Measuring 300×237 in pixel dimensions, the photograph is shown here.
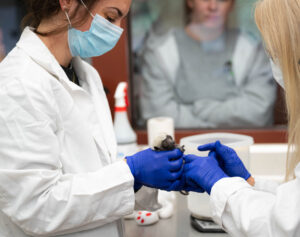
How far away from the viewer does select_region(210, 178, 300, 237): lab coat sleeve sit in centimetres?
87

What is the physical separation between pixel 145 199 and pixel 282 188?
0.64 m

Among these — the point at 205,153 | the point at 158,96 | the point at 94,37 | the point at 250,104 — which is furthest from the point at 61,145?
the point at 250,104

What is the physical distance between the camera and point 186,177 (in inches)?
48.7

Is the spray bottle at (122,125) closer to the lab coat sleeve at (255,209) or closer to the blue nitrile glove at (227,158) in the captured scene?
the blue nitrile glove at (227,158)

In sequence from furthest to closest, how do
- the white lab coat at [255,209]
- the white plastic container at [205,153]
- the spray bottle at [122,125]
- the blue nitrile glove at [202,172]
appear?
the spray bottle at [122,125]
the white plastic container at [205,153]
the blue nitrile glove at [202,172]
the white lab coat at [255,209]

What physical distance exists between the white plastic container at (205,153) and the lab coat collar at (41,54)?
53 centimetres

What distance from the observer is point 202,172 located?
1.16m

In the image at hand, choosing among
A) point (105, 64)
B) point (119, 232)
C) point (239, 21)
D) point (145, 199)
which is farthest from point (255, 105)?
point (119, 232)

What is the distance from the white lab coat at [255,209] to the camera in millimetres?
866

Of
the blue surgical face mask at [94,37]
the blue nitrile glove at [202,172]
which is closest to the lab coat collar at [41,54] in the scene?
the blue surgical face mask at [94,37]

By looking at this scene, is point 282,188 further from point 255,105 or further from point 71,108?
point 255,105

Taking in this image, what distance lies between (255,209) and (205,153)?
476 millimetres

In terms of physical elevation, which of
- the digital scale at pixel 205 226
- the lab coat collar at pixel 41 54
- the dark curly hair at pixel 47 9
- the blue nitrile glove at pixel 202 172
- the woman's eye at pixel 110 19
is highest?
the dark curly hair at pixel 47 9

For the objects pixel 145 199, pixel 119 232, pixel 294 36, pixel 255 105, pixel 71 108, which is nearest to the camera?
pixel 294 36
